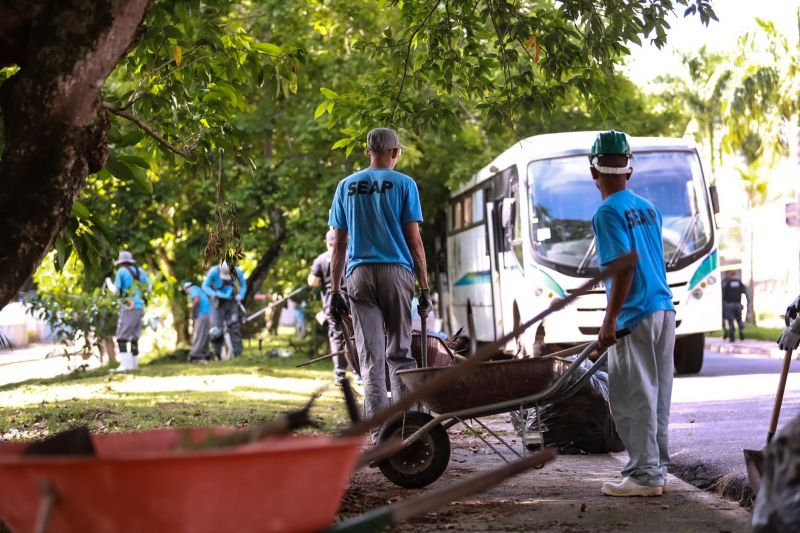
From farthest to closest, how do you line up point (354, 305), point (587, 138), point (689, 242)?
point (587, 138), point (689, 242), point (354, 305)

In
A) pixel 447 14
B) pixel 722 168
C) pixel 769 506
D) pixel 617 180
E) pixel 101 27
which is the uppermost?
pixel 722 168

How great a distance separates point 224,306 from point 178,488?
20.1 metres

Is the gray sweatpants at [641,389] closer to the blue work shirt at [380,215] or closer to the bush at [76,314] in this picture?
the blue work shirt at [380,215]

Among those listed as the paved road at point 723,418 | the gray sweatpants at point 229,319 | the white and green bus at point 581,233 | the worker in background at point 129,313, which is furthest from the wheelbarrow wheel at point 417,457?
the gray sweatpants at point 229,319

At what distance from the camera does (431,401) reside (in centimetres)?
665

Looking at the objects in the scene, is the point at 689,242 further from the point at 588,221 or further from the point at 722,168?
the point at 722,168

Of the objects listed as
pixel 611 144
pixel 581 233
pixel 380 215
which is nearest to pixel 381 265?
pixel 380 215

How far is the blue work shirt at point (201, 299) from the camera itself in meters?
23.0

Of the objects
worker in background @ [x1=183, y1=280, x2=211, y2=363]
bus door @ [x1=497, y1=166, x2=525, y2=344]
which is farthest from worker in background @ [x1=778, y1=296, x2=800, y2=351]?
worker in background @ [x1=183, y1=280, x2=211, y2=363]

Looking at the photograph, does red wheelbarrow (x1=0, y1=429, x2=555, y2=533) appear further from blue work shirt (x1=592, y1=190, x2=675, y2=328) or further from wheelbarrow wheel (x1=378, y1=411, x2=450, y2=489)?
wheelbarrow wheel (x1=378, y1=411, x2=450, y2=489)

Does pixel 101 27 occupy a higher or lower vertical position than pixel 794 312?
higher

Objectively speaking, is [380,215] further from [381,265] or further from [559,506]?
[559,506]

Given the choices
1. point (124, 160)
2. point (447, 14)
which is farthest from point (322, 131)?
point (124, 160)

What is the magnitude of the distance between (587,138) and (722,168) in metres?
33.3
